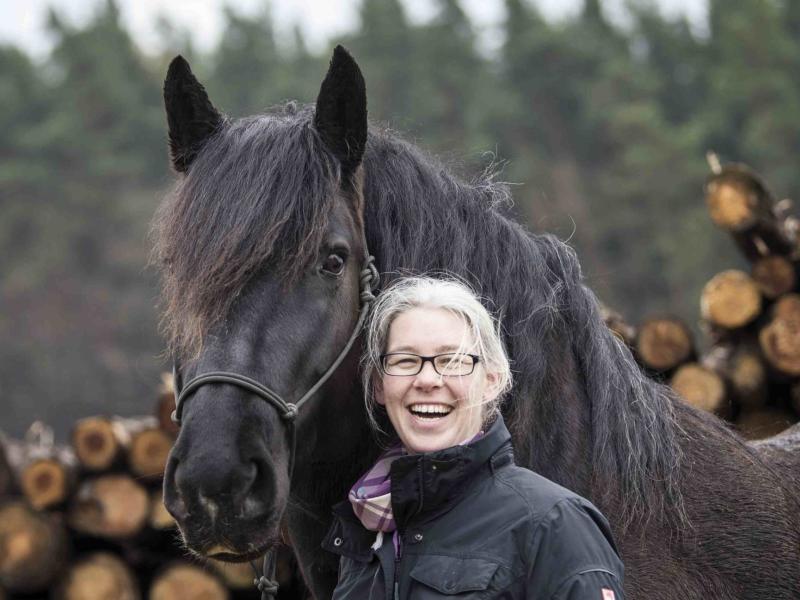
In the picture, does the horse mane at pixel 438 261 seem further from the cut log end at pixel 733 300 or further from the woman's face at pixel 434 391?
the cut log end at pixel 733 300

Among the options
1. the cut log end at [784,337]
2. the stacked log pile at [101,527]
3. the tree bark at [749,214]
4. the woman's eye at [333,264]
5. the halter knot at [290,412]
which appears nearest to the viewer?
the halter knot at [290,412]

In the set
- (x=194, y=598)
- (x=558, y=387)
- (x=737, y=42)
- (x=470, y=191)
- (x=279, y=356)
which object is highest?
(x=737, y=42)

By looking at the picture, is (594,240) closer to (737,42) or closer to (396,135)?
(737,42)

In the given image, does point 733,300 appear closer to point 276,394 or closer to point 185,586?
point 185,586

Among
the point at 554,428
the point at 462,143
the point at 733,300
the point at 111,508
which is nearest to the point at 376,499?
the point at 554,428

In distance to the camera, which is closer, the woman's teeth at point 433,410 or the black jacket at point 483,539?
the black jacket at point 483,539

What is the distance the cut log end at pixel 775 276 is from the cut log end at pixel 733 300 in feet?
0.14

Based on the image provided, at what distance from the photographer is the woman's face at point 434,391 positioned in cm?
191

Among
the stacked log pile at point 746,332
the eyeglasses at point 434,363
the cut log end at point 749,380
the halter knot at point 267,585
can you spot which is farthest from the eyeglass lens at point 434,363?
the cut log end at point 749,380

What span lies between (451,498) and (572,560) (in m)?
0.28

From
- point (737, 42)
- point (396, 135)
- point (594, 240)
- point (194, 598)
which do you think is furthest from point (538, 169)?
point (396, 135)

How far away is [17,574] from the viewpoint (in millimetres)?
4992

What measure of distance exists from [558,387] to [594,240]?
24.7 m

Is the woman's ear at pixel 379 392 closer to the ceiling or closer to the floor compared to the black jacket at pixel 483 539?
closer to the ceiling
